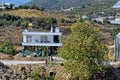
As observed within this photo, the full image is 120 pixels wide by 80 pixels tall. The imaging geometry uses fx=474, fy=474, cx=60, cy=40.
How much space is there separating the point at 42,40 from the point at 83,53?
22.4m

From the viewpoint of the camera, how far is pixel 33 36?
206 ft

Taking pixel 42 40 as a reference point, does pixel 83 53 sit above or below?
above

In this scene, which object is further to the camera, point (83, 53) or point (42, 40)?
point (42, 40)

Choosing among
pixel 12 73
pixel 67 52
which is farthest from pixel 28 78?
pixel 67 52

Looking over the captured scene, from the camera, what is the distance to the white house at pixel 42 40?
6112cm

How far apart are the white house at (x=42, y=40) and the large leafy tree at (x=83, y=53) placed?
61.7 feet

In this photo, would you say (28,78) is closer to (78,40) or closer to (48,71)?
(48,71)

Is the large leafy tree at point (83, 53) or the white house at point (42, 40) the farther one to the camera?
the white house at point (42, 40)

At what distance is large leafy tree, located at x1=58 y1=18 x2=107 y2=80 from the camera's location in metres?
39.7

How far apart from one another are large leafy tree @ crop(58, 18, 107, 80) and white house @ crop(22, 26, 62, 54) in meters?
18.8

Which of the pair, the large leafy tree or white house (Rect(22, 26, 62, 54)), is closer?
the large leafy tree

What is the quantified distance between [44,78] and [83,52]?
14.5 ft

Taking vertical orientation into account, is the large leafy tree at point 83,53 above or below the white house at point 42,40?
above

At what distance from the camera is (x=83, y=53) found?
4053 cm
